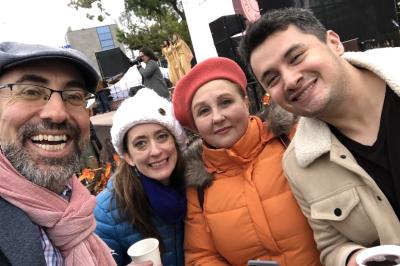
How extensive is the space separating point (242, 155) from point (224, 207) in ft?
1.09

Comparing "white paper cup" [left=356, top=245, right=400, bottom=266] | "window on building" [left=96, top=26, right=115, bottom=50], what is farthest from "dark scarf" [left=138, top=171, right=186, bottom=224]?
"window on building" [left=96, top=26, right=115, bottom=50]

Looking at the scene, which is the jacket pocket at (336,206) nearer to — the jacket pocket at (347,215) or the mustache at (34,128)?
the jacket pocket at (347,215)

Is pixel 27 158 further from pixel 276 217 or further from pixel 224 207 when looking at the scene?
pixel 276 217

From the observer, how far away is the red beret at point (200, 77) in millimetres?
2318

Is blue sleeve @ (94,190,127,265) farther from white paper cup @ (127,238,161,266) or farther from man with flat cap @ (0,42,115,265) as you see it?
man with flat cap @ (0,42,115,265)

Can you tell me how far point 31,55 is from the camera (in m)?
1.50

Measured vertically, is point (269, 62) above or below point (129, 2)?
below

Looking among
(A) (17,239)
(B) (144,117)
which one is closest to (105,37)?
(B) (144,117)

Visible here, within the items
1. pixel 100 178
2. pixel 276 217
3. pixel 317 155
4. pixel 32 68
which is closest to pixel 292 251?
pixel 276 217

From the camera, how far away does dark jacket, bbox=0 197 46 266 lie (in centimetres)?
126

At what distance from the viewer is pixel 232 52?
28.8 feet

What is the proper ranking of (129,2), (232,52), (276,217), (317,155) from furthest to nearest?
(129,2)
(232,52)
(276,217)
(317,155)

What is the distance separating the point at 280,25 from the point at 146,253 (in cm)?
136

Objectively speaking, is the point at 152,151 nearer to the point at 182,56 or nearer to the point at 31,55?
the point at 31,55
